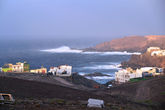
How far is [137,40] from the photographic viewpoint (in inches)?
3964

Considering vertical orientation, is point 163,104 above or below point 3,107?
below

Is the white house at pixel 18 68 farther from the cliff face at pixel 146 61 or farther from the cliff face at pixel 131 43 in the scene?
the cliff face at pixel 131 43

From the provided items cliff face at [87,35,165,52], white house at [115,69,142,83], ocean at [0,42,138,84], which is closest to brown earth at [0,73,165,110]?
white house at [115,69,142,83]

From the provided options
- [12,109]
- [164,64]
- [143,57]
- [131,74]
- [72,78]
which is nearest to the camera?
[12,109]

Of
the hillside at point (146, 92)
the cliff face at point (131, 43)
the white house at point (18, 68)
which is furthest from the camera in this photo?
the cliff face at point (131, 43)

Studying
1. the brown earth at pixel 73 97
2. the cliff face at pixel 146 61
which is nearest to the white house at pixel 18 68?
the brown earth at pixel 73 97

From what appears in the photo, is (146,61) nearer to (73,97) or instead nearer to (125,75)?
(125,75)

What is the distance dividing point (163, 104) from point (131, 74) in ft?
53.1

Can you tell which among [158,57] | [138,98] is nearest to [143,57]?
[158,57]

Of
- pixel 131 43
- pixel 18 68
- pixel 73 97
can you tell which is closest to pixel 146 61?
pixel 18 68

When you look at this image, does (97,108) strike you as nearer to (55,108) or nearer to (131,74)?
(55,108)

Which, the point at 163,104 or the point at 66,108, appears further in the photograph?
the point at 163,104

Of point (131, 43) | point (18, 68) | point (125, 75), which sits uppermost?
point (131, 43)

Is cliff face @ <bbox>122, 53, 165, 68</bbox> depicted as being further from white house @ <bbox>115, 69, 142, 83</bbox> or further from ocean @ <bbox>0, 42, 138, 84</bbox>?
white house @ <bbox>115, 69, 142, 83</bbox>
